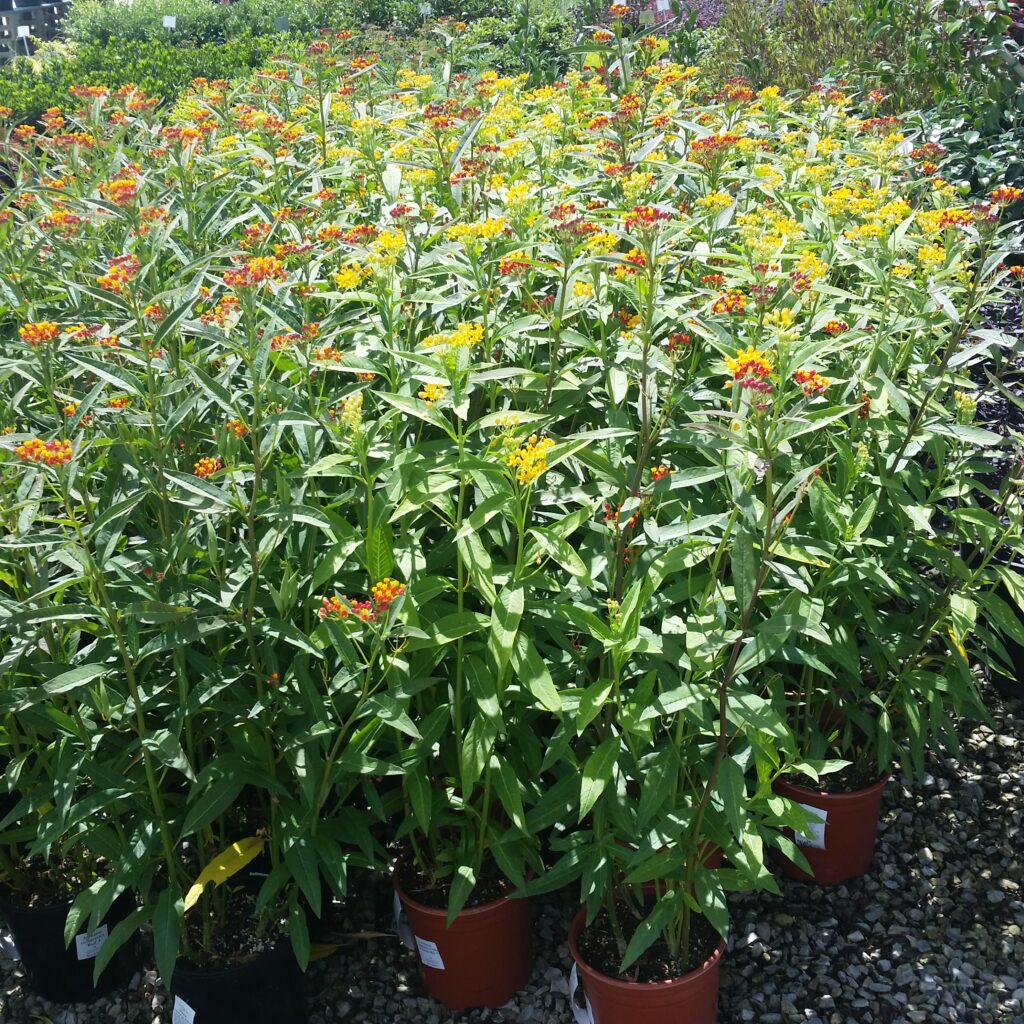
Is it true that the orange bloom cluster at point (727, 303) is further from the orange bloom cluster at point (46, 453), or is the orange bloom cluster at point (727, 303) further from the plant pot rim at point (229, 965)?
the plant pot rim at point (229, 965)

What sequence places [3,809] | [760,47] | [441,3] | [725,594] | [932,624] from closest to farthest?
1. [725,594]
2. [932,624]
3. [3,809]
4. [760,47]
5. [441,3]

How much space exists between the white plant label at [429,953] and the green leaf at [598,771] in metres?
0.53

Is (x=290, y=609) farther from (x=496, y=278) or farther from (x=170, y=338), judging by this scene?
(x=496, y=278)

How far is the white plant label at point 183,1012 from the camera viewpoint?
199cm

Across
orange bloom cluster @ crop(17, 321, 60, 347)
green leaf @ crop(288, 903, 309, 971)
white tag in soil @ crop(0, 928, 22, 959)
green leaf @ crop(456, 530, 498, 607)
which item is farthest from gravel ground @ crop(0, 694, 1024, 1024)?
orange bloom cluster @ crop(17, 321, 60, 347)

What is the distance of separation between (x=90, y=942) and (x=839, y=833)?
1.57 m

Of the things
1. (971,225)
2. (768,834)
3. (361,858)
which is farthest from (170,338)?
(971,225)

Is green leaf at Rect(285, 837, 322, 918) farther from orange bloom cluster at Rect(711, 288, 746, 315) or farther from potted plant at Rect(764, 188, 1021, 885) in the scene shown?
orange bloom cluster at Rect(711, 288, 746, 315)

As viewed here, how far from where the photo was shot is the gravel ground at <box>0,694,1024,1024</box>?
2.11 meters

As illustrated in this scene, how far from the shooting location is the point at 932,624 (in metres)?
2.16

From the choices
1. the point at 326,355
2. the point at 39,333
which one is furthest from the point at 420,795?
the point at 39,333

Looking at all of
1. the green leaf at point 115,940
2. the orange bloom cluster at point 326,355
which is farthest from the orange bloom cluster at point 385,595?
the green leaf at point 115,940

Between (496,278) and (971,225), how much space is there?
0.93 metres

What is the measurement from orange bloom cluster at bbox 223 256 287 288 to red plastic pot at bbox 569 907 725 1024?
1290 mm
